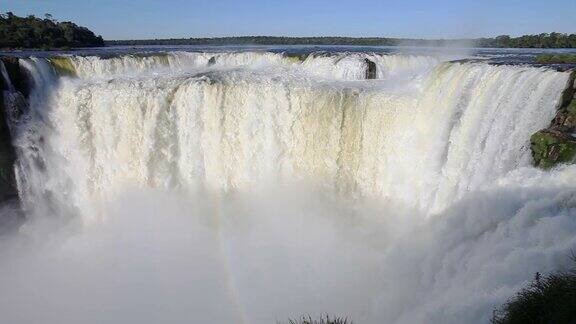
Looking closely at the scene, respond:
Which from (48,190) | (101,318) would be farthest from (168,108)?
(101,318)

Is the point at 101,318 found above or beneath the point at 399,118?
beneath

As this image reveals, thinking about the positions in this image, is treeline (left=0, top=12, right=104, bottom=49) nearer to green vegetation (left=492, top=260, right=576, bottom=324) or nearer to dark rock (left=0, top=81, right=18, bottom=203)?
dark rock (left=0, top=81, right=18, bottom=203)

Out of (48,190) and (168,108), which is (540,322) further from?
(48,190)

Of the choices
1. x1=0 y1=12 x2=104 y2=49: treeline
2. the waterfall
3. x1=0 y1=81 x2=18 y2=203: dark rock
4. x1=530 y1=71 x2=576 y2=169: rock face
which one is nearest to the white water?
the waterfall

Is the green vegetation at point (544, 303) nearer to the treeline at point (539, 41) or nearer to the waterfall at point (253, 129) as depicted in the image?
the waterfall at point (253, 129)

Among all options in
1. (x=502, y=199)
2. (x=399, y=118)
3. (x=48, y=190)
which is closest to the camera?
(x=502, y=199)

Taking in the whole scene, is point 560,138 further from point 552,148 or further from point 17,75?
point 17,75

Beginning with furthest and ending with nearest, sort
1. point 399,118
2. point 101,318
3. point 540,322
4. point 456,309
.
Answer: point 399,118 < point 101,318 < point 456,309 < point 540,322
